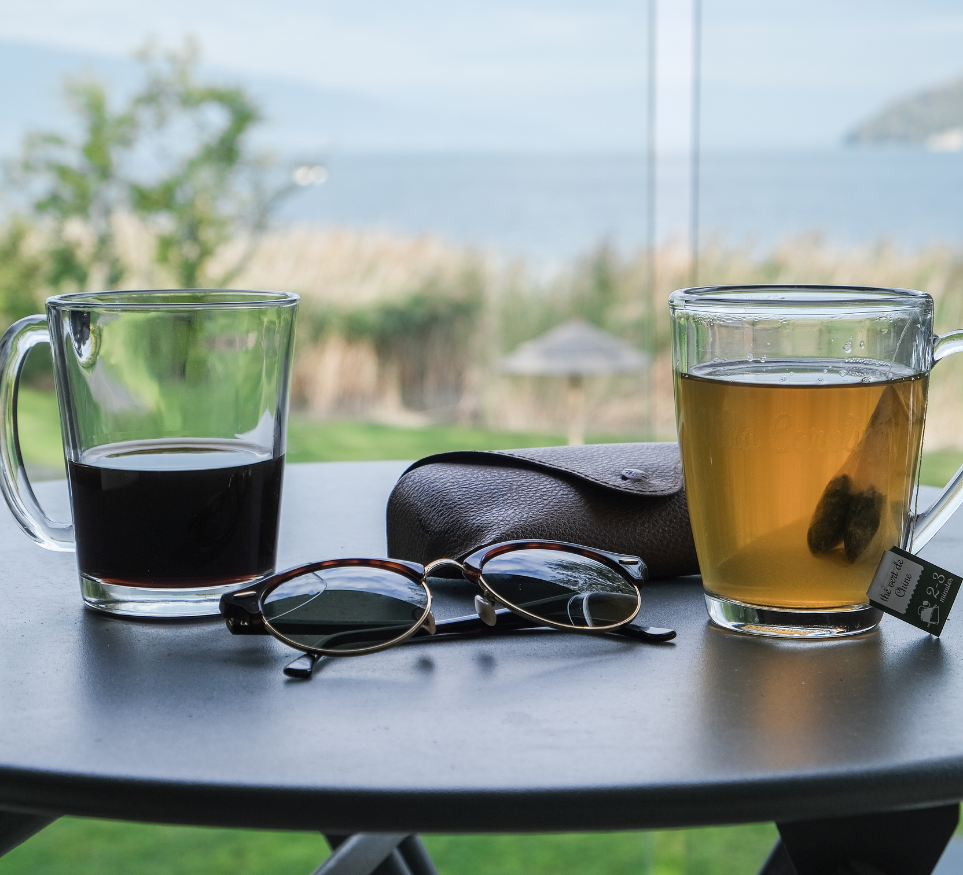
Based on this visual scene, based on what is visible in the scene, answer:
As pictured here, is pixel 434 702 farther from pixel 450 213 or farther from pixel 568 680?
pixel 450 213

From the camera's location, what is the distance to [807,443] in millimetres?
605

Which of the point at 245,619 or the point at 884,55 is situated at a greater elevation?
the point at 884,55

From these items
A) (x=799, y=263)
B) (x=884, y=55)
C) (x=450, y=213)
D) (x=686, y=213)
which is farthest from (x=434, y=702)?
(x=450, y=213)

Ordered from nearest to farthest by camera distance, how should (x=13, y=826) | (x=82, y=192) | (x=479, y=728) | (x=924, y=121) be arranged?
(x=479, y=728), (x=13, y=826), (x=924, y=121), (x=82, y=192)

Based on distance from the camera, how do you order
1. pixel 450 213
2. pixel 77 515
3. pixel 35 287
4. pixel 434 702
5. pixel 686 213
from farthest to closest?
pixel 450 213 < pixel 35 287 < pixel 686 213 < pixel 77 515 < pixel 434 702

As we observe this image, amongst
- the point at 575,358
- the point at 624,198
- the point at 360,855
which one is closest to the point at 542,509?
the point at 360,855

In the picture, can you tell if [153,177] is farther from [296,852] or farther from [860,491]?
[860,491]

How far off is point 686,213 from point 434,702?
4.59 metres

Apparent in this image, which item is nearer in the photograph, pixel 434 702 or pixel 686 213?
pixel 434 702

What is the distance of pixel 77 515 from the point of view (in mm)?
673

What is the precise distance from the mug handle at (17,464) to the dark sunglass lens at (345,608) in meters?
0.18

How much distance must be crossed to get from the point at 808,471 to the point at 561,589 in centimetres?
15

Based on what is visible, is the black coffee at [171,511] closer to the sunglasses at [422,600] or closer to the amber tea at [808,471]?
the sunglasses at [422,600]

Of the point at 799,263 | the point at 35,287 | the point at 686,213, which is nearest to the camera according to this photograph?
the point at 686,213
